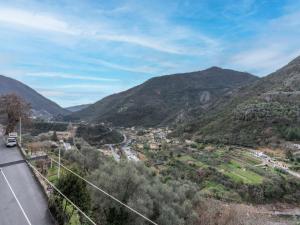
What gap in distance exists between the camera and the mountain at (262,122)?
74750 mm

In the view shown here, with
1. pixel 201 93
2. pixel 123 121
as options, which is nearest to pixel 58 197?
pixel 123 121

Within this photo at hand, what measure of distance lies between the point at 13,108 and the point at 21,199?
14755mm

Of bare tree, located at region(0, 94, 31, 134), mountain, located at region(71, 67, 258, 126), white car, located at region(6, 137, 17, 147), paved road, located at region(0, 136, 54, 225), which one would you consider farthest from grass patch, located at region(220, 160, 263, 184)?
mountain, located at region(71, 67, 258, 126)

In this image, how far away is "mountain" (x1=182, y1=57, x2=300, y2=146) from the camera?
7475 cm

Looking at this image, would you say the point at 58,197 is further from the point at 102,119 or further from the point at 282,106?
the point at 102,119

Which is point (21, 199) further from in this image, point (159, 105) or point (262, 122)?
point (159, 105)

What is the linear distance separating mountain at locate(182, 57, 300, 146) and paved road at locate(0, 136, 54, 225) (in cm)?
6608

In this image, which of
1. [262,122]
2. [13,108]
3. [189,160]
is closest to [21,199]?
[13,108]

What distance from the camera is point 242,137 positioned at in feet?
253

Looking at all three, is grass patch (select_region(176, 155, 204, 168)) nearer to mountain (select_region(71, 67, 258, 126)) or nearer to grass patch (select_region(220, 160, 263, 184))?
grass patch (select_region(220, 160, 263, 184))

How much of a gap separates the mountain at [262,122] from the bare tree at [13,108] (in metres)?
60.2

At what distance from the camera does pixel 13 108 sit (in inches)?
1004

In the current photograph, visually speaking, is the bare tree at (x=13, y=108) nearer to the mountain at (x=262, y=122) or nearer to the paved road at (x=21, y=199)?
the paved road at (x=21, y=199)

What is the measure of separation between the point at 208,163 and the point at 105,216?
40.6 meters
